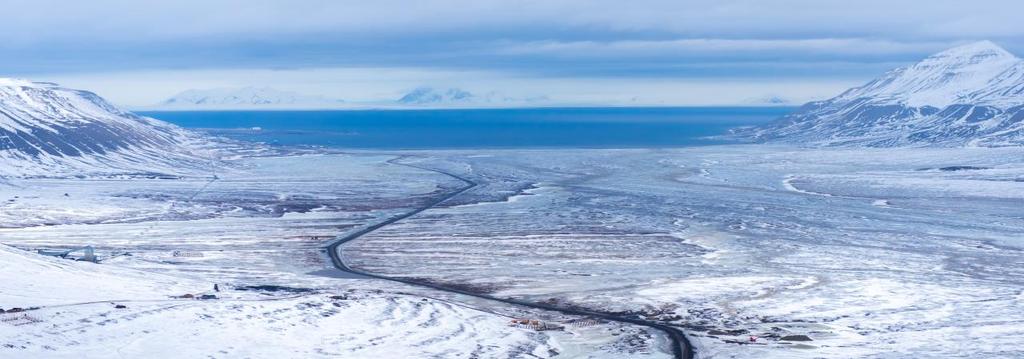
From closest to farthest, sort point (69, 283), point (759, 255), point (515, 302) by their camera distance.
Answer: point (69, 283) → point (515, 302) → point (759, 255)

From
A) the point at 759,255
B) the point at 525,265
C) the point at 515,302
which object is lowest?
the point at 759,255

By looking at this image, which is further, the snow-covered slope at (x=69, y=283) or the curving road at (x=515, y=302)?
the snow-covered slope at (x=69, y=283)

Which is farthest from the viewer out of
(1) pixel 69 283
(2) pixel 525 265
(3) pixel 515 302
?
(2) pixel 525 265

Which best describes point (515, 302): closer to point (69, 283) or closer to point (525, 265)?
point (525, 265)

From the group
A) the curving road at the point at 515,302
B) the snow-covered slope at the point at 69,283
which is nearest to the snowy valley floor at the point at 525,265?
the snow-covered slope at the point at 69,283

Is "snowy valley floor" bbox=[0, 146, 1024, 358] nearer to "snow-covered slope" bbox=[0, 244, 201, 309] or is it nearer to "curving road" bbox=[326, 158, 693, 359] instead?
"snow-covered slope" bbox=[0, 244, 201, 309]

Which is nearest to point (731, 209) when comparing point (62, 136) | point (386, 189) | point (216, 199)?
point (386, 189)

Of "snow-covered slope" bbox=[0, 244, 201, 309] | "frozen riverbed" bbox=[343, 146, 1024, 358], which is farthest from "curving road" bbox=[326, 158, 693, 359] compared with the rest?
"snow-covered slope" bbox=[0, 244, 201, 309]

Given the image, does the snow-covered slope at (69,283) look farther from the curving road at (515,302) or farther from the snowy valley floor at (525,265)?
the curving road at (515,302)

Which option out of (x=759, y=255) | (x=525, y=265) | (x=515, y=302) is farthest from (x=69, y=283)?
(x=759, y=255)
